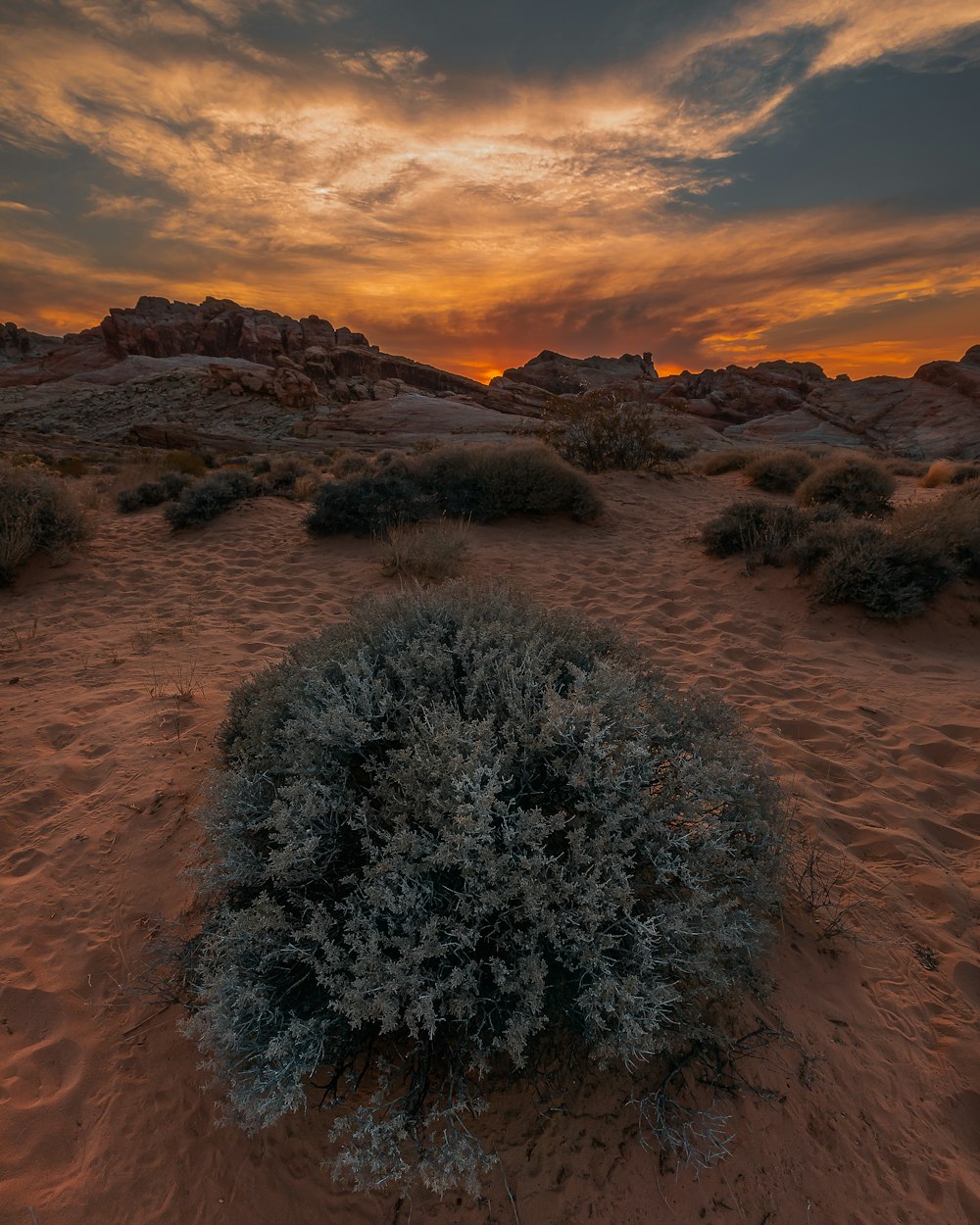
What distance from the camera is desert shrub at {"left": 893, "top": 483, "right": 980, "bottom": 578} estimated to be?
6385 mm

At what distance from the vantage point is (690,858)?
75.4 inches

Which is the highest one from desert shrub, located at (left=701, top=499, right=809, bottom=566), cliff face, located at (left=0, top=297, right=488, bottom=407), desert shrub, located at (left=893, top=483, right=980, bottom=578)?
cliff face, located at (left=0, top=297, right=488, bottom=407)

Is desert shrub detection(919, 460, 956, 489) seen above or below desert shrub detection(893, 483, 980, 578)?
above

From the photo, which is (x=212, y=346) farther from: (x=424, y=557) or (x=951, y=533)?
(x=951, y=533)

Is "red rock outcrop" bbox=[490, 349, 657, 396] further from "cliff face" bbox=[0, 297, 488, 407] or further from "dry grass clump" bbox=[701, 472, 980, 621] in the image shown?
"dry grass clump" bbox=[701, 472, 980, 621]

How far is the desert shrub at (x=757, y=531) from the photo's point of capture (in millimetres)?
7523

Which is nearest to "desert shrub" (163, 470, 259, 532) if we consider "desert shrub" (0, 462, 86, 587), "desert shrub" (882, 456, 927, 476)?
"desert shrub" (0, 462, 86, 587)

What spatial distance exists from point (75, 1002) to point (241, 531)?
28.0 feet

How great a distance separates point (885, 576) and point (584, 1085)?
6081 mm

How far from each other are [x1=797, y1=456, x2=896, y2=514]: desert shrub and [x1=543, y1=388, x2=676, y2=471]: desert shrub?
398 centimetres

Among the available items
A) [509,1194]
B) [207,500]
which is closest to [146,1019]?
[509,1194]

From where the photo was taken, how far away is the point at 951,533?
650 cm

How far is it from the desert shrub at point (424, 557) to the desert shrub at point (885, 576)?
4.49 m

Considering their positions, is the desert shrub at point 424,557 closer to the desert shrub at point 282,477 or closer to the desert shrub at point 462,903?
the desert shrub at point 282,477
